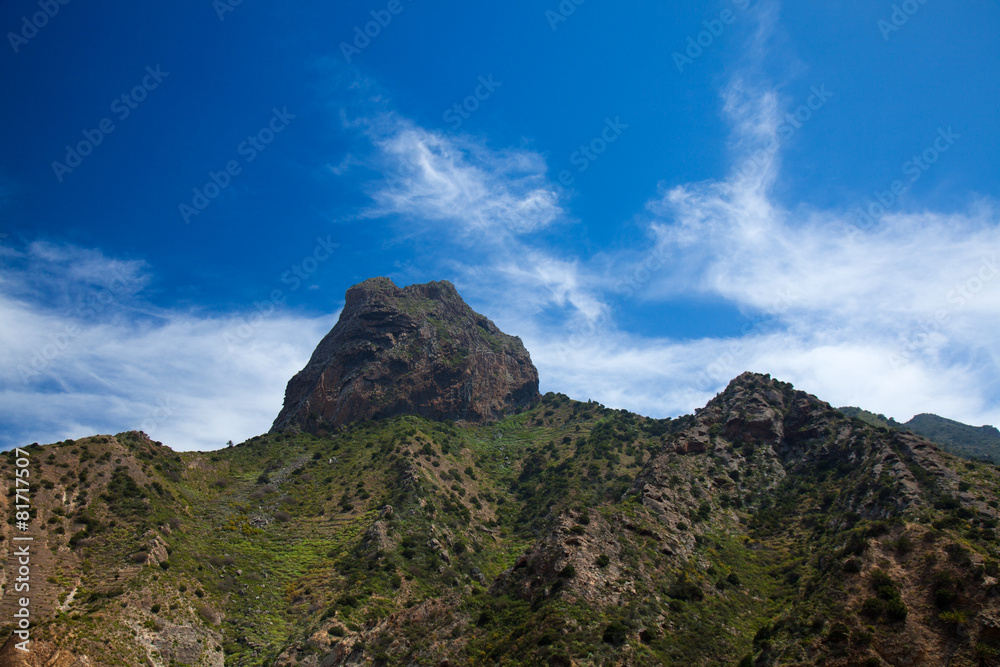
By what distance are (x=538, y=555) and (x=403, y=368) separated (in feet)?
302

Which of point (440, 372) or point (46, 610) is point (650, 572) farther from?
point (440, 372)

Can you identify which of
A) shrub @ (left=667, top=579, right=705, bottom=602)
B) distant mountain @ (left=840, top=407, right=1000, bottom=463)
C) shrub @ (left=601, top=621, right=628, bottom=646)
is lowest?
shrub @ (left=601, top=621, right=628, bottom=646)

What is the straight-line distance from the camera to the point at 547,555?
5978 cm

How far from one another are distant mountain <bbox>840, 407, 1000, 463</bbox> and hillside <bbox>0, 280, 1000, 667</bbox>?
6003cm

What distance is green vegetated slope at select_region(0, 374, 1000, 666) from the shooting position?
4459 cm

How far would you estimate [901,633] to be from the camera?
127ft

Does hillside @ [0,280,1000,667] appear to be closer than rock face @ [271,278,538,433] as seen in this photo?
Yes

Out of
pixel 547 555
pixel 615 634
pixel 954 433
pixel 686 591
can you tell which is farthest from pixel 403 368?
pixel 954 433

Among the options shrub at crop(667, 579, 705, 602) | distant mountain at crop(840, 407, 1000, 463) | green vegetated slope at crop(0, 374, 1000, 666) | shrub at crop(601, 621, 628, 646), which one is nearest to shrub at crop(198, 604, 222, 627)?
green vegetated slope at crop(0, 374, 1000, 666)

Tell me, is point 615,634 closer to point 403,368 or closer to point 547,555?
point 547,555

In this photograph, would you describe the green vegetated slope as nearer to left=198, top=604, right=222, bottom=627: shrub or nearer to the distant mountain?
left=198, top=604, right=222, bottom=627: shrub

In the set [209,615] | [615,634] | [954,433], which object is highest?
[954,433]

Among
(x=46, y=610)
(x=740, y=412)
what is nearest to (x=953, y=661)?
(x=740, y=412)

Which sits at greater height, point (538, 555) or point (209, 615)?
point (538, 555)
